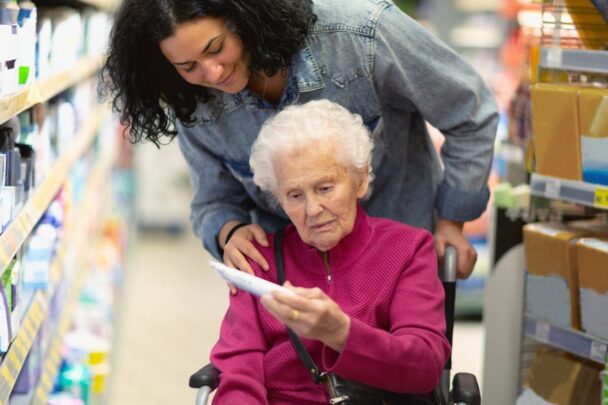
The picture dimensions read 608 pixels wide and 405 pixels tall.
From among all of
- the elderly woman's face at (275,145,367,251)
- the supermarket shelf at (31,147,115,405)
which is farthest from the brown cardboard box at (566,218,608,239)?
the supermarket shelf at (31,147,115,405)

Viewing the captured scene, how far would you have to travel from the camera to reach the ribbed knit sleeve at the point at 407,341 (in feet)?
6.63

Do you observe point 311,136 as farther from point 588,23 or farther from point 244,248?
point 588,23

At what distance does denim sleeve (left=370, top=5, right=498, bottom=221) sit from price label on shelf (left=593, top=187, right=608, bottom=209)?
0.99ft

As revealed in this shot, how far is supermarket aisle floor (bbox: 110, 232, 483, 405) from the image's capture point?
4.77 meters

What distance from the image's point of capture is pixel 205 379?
7.48 ft

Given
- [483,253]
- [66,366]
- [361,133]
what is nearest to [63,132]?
[66,366]

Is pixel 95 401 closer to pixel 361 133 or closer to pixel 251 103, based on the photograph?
pixel 251 103

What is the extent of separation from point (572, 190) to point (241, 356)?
1084 millimetres

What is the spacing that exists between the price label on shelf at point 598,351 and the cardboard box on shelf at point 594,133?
0.46 metres

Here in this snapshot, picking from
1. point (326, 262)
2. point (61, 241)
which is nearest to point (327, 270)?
point (326, 262)

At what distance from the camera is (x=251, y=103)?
2.57m

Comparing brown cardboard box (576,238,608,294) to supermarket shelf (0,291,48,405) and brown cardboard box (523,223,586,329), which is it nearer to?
brown cardboard box (523,223,586,329)

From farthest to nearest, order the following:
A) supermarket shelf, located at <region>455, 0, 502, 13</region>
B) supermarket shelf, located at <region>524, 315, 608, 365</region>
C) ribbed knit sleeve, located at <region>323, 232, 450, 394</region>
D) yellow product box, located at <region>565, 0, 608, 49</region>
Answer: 1. supermarket shelf, located at <region>455, 0, 502, 13</region>
2. yellow product box, located at <region>565, 0, 608, 49</region>
3. supermarket shelf, located at <region>524, 315, 608, 365</region>
4. ribbed knit sleeve, located at <region>323, 232, 450, 394</region>

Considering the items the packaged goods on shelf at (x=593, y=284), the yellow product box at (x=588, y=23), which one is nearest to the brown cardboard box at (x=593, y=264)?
the packaged goods on shelf at (x=593, y=284)
